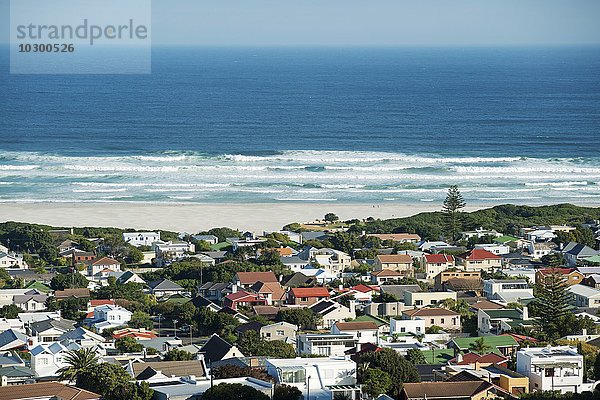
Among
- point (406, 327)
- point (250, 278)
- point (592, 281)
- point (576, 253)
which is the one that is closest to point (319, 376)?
point (406, 327)

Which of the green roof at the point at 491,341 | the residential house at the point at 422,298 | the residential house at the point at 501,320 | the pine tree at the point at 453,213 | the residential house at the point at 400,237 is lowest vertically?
the green roof at the point at 491,341

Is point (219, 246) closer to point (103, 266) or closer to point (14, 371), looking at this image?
point (103, 266)

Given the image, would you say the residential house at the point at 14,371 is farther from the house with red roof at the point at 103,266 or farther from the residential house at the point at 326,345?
the house with red roof at the point at 103,266

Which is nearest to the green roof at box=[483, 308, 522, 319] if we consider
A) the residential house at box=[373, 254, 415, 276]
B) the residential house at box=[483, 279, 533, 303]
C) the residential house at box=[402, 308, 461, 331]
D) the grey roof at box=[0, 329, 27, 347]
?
the residential house at box=[402, 308, 461, 331]

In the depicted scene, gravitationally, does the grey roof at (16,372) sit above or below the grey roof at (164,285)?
below

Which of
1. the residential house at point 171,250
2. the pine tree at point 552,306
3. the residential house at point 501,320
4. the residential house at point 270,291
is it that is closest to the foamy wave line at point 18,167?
the residential house at point 171,250

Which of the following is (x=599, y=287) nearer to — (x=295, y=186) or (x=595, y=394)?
(x=595, y=394)
